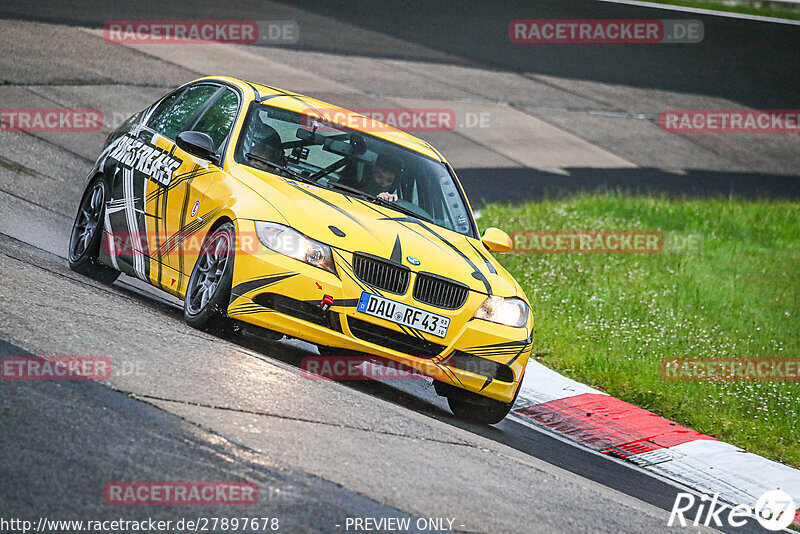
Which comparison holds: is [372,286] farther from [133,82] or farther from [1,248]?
[133,82]

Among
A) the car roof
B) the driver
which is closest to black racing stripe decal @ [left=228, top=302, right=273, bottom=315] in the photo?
the driver

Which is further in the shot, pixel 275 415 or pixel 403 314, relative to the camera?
pixel 403 314

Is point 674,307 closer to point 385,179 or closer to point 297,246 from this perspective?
point 385,179

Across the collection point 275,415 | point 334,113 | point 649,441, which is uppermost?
point 334,113

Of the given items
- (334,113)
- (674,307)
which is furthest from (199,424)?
(674,307)

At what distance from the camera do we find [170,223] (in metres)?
7.91

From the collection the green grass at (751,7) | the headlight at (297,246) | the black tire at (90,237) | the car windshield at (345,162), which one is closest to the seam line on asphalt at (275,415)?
the headlight at (297,246)

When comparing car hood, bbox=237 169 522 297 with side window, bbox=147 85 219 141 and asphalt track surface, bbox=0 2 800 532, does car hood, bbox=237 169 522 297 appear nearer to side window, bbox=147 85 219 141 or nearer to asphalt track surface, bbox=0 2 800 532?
asphalt track surface, bbox=0 2 800 532

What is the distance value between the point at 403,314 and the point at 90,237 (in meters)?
3.11

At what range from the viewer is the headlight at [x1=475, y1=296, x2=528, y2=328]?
7.24 metres

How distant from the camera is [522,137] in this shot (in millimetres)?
20516

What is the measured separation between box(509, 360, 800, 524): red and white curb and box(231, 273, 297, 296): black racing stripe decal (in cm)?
246

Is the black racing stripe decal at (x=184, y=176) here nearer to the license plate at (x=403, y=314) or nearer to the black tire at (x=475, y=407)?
the license plate at (x=403, y=314)

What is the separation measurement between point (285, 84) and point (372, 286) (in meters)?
12.7
